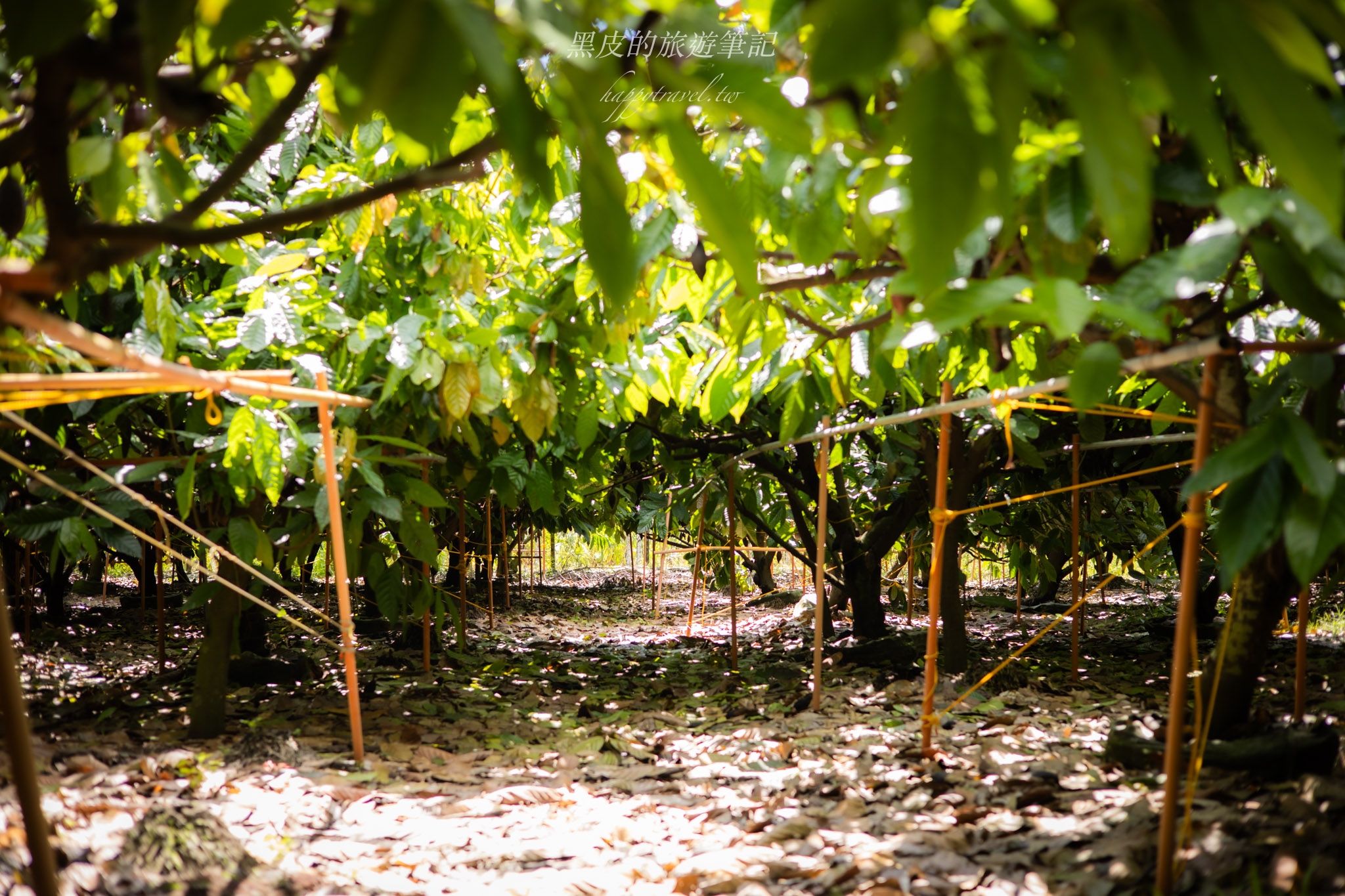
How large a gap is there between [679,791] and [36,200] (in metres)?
2.20

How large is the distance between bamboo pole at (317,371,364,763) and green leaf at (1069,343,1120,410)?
1.95 meters

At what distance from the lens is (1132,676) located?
402cm

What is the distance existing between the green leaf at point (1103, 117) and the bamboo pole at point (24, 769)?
1407 mm

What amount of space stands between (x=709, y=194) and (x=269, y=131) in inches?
23.4

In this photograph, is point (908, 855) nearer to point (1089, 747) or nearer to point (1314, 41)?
point (1089, 747)

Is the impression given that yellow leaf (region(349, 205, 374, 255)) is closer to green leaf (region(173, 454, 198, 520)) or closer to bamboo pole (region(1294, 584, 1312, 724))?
green leaf (region(173, 454, 198, 520))

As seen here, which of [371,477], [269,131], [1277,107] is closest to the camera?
[1277,107]

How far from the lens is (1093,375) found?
3.34ft

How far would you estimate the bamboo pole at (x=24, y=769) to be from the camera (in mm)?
1206

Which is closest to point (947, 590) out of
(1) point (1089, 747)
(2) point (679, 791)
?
(1) point (1089, 747)

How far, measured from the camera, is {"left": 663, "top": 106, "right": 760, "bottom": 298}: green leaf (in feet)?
1.39

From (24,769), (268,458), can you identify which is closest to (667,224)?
(24,769)

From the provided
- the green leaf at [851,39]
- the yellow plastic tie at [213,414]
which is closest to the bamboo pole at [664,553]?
the yellow plastic tie at [213,414]

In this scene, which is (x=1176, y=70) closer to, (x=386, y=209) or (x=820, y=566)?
(x=386, y=209)
